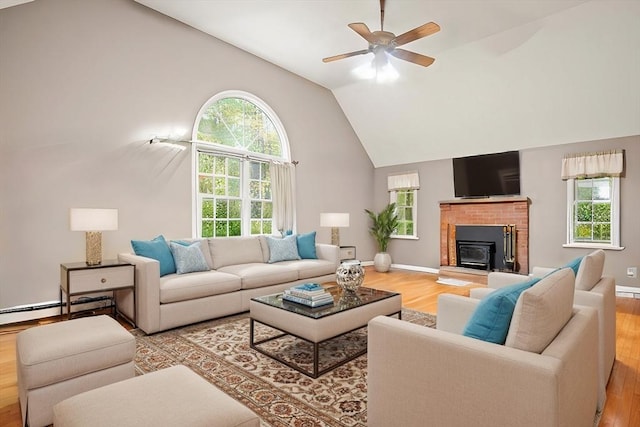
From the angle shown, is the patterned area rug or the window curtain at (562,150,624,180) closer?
the patterned area rug

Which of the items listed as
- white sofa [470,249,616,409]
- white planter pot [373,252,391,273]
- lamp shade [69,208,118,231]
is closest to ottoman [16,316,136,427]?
lamp shade [69,208,118,231]

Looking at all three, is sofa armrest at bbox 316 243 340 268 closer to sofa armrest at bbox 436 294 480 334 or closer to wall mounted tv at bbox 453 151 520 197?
sofa armrest at bbox 436 294 480 334

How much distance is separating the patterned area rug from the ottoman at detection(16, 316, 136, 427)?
0.51 meters

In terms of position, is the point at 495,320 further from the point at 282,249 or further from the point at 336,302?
the point at 282,249

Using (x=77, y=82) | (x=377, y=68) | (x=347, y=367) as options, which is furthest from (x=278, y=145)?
(x=347, y=367)

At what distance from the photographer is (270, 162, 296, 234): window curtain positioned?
19.0ft

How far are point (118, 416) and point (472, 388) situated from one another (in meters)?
1.25

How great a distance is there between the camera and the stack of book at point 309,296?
8.83 ft

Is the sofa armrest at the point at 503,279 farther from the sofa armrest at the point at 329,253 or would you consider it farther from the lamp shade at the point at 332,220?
the lamp shade at the point at 332,220

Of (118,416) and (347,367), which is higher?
(118,416)

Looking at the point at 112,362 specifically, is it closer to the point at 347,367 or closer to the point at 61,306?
the point at 347,367

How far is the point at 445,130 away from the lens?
251 inches

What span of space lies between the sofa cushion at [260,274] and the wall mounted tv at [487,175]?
390cm

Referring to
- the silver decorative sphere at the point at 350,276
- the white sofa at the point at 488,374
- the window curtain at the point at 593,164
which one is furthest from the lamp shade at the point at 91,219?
the window curtain at the point at 593,164
